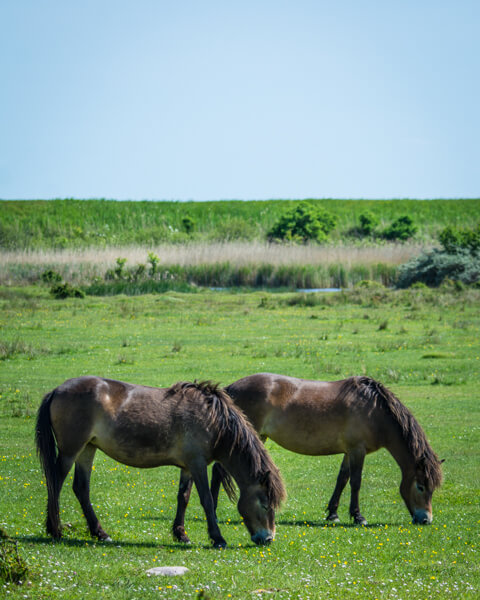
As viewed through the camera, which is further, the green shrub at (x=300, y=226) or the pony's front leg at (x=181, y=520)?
the green shrub at (x=300, y=226)

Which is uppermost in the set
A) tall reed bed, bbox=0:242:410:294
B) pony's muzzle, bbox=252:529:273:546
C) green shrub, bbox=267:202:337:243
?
green shrub, bbox=267:202:337:243

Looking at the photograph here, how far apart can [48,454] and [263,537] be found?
96.6 inches

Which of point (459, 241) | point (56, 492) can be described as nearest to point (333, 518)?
point (56, 492)

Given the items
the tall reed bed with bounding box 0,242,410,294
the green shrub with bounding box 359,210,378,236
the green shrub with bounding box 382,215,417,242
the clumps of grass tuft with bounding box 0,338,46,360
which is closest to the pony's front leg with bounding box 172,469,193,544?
the clumps of grass tuft with bounding box 0,338,46,360

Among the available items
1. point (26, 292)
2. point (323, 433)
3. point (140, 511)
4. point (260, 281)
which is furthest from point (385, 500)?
point (260, 281)

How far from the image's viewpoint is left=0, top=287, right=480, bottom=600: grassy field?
6.86 m

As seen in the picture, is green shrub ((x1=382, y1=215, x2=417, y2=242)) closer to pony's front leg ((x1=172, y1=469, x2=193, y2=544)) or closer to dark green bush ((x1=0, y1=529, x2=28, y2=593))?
pony's front leg ((x1=172, y1=469, x2=193, y2=544))

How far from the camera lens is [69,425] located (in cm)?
812

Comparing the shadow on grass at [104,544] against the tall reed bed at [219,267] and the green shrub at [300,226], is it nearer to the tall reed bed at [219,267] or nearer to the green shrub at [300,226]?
the tall reed bed at [219,267]

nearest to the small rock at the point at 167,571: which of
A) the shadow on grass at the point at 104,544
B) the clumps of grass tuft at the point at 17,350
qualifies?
the shadow on grass at the point at 104,544

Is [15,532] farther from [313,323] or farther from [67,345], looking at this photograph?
[313,323]

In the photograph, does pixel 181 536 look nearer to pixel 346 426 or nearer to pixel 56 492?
pixel 56 492

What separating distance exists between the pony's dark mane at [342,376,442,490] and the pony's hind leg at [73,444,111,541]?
351 centimetres

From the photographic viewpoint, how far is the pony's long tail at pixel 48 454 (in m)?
8.12
